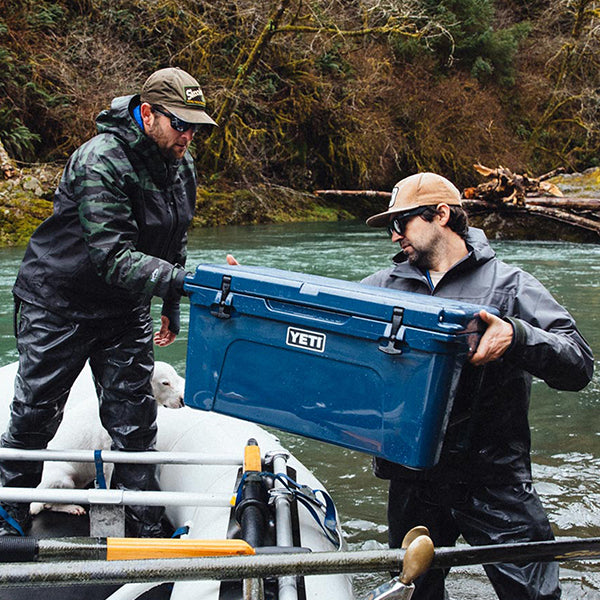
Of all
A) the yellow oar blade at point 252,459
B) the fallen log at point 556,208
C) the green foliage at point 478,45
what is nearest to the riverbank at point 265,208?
the fallen log at point 556,208

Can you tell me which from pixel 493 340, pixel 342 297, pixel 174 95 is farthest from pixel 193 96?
pixel 493 340

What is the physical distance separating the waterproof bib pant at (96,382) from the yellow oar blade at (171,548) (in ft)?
3.97

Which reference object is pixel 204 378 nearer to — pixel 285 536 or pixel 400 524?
pixel 285 536

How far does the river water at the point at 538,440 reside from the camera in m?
3.80

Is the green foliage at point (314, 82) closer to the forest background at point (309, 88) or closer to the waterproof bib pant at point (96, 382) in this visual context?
the forest background at point (309, 88)

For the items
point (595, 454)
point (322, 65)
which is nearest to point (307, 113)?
point (322, 65)

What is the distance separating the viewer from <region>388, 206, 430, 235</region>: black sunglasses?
245 centimetres

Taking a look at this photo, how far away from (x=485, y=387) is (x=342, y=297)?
629mm

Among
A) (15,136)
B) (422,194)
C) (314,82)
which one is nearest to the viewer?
(422,194)

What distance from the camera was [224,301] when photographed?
7.50ft

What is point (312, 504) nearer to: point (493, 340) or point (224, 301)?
point (224, 301)

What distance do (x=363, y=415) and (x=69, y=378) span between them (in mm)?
1610

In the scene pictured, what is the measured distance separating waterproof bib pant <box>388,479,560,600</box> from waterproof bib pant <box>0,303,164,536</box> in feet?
4.45

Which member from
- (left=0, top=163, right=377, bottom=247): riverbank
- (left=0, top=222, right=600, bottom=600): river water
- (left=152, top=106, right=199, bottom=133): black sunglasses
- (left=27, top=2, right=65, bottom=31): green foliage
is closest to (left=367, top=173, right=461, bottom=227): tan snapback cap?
Result: (left=152, top=106, right=199, bottom=133): black sunglasses
